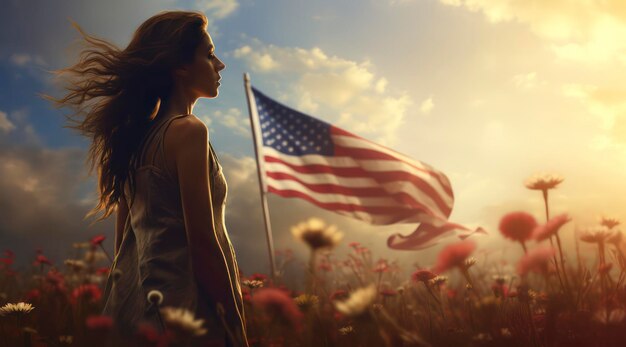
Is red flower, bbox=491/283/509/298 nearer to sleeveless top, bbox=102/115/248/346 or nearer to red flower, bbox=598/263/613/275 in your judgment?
red flower, bbox=598/263/613/275

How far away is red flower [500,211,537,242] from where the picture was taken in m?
1.56

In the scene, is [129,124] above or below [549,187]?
above

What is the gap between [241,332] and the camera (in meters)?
1.73

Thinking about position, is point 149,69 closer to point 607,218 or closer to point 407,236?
point 607,218

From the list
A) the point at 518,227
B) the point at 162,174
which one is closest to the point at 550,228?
the point at 518,227

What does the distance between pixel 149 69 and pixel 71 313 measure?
6.12 ft

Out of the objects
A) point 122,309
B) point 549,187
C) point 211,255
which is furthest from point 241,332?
point 549,187

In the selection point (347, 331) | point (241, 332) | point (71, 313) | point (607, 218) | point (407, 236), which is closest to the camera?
point (241, 332)

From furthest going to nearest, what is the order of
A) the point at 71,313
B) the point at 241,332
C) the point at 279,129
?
the point at 279,129, the point at 71,313, the point at 241,332

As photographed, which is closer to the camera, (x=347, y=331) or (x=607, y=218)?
(x=347, y=331)

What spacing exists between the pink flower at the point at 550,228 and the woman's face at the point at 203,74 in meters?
1.61

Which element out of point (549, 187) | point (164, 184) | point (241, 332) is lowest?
point (241, 332)

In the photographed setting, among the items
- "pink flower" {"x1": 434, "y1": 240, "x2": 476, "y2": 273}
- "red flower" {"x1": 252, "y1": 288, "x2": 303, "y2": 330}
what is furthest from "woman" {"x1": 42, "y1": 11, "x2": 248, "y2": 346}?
"pink flower" {"x1": 434, "y1": 240, "x2": 476, "y2": 273}

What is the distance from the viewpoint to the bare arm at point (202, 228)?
177 centimetres
